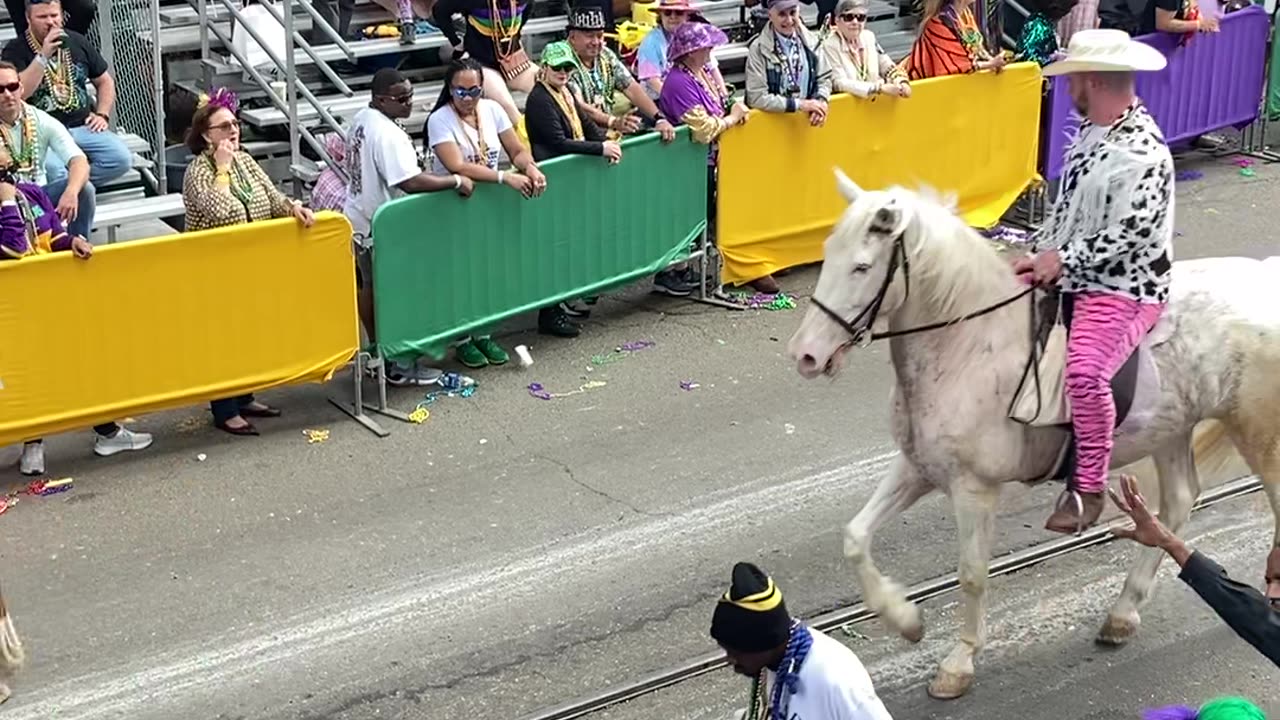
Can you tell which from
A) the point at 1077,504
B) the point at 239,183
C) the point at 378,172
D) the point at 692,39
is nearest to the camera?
the point at 1077,504

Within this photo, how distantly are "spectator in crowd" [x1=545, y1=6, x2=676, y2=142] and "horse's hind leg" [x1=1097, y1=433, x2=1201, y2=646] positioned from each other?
5.23 metres

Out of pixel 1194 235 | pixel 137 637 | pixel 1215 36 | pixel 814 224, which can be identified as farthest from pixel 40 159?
pixel 1215 36

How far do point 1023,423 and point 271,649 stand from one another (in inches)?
138

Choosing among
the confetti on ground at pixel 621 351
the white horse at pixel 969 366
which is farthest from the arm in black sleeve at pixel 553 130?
the white horse at pixel 969 366

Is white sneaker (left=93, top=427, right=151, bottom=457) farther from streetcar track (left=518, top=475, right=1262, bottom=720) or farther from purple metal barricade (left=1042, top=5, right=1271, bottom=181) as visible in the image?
purple metal barricade (left=1042, top=5, right=1271, bottom=181)

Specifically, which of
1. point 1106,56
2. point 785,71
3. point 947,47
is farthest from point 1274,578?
point 947,47

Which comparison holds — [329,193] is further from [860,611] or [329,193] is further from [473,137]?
[860,611]

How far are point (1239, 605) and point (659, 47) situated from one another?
30.0ft

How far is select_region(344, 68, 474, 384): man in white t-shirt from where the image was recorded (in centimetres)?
1020

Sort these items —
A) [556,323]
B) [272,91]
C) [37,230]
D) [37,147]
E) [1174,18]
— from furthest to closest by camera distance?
[1174,18] → [272,91] → [556,323] → [37,147] → [37,230]

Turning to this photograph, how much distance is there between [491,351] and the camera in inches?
439

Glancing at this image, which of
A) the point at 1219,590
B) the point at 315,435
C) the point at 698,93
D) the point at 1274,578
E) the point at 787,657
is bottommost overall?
the point at 315,435

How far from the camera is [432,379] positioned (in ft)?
35.2

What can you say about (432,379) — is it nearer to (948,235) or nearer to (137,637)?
(137,637)
